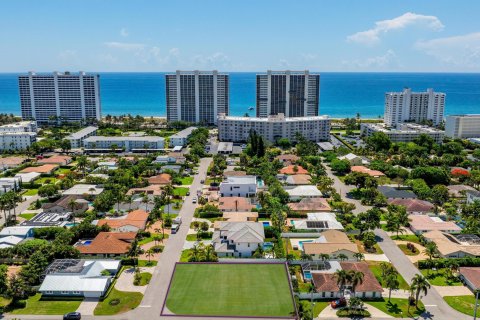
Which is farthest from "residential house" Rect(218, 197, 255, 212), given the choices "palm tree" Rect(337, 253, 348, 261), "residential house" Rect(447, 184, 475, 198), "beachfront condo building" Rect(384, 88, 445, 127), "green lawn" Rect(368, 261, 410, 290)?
"beachfront condo building" Rect(384, 88, 445, 127)

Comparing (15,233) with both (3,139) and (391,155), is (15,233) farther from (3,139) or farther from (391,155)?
(391,155)

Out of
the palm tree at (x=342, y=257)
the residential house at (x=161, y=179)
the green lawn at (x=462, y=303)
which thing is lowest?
the green lawn at (x=462, y=303)

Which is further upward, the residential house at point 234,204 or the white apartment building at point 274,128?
the white apartment building at point 274,128

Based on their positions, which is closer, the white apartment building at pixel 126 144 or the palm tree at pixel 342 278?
the palm tree at pixel 342 278

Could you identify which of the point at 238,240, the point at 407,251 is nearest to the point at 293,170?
the point at 407,251

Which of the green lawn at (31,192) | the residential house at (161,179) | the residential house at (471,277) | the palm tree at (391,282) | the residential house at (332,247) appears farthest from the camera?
the residential house at (161,179)

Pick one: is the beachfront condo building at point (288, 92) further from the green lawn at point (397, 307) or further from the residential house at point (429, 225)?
the green lawn at point (397, 307)

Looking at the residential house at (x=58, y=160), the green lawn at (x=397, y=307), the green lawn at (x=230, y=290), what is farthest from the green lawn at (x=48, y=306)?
the residential house at (x=58, y=160)

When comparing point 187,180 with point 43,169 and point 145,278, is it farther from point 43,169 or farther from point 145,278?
point 145,278
